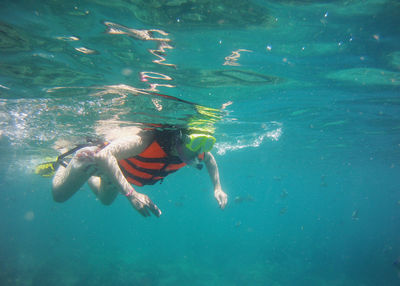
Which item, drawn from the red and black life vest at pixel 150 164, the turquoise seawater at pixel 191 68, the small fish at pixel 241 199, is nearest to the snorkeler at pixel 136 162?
the red and black life vest at pixel 150 164

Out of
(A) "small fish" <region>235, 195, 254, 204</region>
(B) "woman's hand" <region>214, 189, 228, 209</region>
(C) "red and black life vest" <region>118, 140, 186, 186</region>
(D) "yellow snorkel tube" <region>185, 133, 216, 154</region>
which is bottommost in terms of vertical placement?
(A) "small fish" <region>235, 195, 254, 204</region>

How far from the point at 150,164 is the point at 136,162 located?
14.0 inches

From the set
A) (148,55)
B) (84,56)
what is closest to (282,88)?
(148,55)

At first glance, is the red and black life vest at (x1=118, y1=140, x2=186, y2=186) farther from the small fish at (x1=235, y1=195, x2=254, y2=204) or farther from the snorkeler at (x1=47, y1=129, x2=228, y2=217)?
A: the small fish at (x1=235, y1=195, x2=254, y2=204)

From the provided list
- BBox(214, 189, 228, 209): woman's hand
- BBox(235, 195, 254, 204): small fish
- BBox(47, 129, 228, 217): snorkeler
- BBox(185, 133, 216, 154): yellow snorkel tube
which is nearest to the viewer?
BBox(47, 129, 228, 217): snorkeler

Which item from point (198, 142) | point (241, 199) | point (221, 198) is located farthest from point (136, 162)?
point (241, 199)

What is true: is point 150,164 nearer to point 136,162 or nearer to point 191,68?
point 136,162

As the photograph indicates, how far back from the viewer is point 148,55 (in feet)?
23.0

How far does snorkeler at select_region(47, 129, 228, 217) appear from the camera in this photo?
367 centimetres

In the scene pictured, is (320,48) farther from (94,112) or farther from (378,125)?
(378,125)

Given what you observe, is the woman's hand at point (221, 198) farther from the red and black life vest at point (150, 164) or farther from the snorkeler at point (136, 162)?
the red and black life vest at point (150, 164)

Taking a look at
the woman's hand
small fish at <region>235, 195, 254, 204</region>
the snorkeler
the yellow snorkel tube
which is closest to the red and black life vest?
the snorkeler

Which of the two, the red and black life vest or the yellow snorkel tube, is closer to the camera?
the yellow snorkel tube

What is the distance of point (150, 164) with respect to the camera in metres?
5.54
